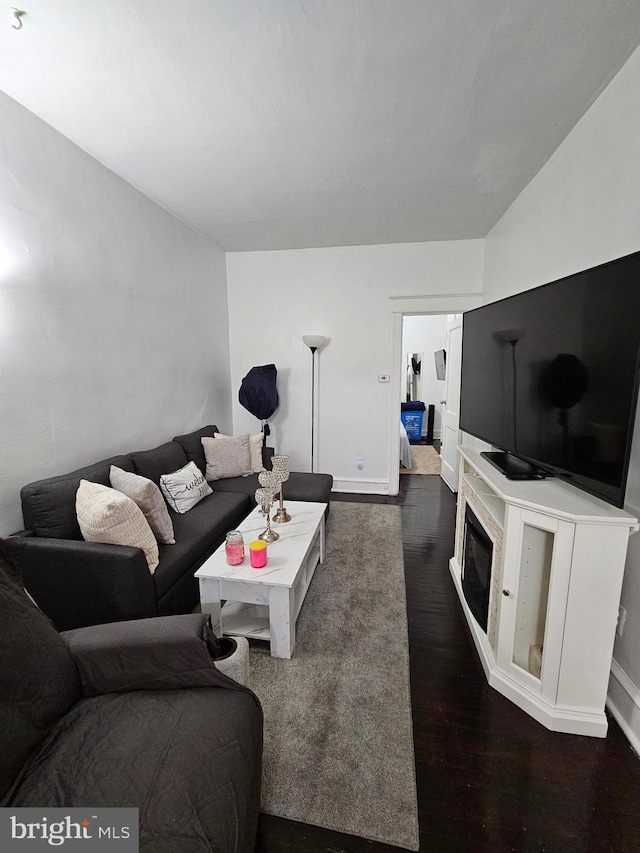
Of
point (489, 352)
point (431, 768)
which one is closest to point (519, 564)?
point (431, 768)

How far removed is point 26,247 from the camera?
1837 mm

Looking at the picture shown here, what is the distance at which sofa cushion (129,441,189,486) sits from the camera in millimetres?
Result: 2439

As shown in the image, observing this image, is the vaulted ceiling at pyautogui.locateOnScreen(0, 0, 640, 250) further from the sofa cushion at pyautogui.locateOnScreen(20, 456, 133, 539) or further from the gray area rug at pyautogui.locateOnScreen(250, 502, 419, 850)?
the gray area rug at pyautogui.locateOnScreen(250, 502, 419, 850)

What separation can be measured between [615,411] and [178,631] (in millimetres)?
1644

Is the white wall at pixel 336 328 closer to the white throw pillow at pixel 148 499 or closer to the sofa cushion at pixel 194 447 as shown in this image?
the sofa cushion at pixel 194 447

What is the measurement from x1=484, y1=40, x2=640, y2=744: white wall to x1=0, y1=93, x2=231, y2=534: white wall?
2.81 meters

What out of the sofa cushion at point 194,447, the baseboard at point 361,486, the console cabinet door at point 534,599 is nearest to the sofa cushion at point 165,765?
the console cabinet door at point 534,599

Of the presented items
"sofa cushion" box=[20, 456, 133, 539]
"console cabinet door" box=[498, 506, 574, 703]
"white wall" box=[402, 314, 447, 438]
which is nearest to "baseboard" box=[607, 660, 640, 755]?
"console cabinet door" box=[498, 506, 574, 703]

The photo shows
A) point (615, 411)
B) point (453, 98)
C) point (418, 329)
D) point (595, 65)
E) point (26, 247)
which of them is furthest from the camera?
point (418, 329)

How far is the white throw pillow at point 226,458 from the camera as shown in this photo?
3162 millimetres

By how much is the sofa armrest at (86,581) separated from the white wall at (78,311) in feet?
1.07

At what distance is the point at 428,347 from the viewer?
7.19 metres

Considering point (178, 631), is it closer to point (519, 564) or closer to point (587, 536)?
point (519, 564)

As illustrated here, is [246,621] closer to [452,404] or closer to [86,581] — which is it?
[86,581]
